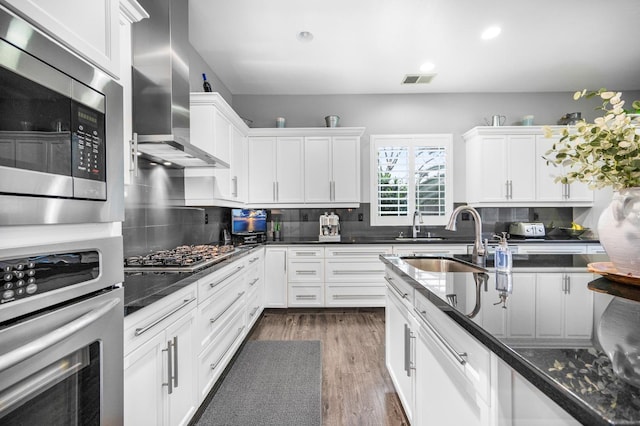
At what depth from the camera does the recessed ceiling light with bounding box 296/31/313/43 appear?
3000mm

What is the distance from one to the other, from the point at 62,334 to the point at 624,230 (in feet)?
5.47

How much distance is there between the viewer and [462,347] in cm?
102

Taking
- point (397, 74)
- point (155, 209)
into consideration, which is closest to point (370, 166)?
point (397, 74)

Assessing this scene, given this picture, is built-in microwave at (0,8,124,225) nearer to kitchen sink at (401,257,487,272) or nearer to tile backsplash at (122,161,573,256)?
tile backsplash at (122,161,573,256)

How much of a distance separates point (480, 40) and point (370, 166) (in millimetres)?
1943

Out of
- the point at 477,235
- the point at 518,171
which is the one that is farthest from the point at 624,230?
the point at 518,171

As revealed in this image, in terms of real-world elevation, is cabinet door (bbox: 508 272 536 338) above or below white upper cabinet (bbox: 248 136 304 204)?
below

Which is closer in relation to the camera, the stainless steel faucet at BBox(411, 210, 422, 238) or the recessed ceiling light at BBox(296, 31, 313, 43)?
the recessed ceiling light at BBox(296, 31, 313, 43)

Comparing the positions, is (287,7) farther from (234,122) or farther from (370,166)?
(370,166)

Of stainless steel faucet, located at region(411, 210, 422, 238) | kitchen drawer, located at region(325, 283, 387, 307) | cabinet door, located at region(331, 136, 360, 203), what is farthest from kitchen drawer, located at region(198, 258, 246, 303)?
stainless steel faucet, located at region(411, 210, 422, 238)

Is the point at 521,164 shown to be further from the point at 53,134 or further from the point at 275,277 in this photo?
the point at 53,134

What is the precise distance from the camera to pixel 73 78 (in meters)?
0.78

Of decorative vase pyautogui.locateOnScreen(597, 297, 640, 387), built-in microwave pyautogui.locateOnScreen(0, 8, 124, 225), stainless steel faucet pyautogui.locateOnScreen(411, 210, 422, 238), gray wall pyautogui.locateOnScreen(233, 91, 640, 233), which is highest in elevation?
gray wall pyautogui.locateOnScreen(233, 91, 640, 233)

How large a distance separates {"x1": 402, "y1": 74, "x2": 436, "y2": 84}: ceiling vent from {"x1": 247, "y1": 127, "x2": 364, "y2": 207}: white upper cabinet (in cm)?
96
